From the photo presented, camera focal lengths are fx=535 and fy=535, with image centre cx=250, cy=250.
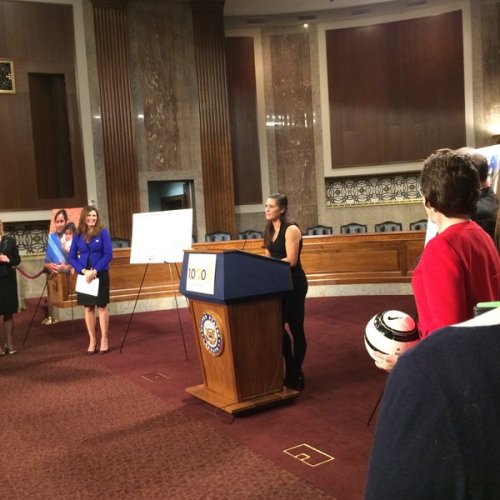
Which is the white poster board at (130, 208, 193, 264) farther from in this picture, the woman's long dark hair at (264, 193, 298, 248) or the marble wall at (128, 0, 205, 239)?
the marble wall at (128, 0, 205, 239)

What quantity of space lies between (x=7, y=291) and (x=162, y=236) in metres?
1.59

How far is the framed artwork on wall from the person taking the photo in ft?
31.9

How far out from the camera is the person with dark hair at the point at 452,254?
1.59 metres

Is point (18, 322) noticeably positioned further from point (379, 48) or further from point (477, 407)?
point (379, 48)

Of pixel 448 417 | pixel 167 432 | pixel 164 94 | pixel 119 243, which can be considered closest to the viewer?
pixel 448 417

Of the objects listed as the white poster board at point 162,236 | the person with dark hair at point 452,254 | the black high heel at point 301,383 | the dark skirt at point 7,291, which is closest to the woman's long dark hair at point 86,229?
the white poster board at point 162,236

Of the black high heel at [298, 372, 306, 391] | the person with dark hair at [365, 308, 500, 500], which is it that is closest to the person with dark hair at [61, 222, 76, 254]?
the black high heel at [298, 372, 306, 391]

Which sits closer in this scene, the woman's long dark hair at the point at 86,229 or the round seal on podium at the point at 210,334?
the round seal on podium at the point at 210,334

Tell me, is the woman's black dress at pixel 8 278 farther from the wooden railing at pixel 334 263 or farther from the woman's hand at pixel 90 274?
the wooden railing at pixel 334 263

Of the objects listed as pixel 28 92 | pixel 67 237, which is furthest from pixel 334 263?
pixel 28 92

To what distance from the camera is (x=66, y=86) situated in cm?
1027

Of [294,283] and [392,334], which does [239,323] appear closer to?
[294,283]

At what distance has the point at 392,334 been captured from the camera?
1767 millimetres

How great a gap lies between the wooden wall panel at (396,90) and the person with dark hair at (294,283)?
28.7ft
